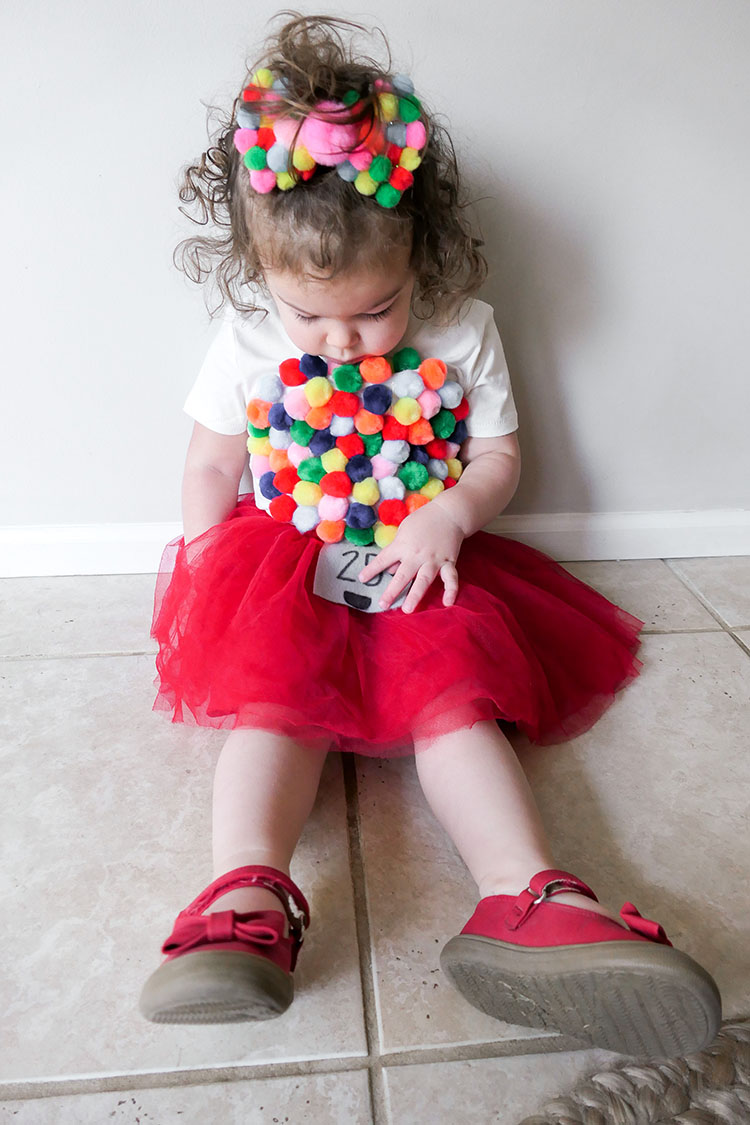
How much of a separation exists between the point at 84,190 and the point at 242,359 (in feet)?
0.81

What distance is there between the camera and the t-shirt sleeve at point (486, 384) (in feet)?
2.95

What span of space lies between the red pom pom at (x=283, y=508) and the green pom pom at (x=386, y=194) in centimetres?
30

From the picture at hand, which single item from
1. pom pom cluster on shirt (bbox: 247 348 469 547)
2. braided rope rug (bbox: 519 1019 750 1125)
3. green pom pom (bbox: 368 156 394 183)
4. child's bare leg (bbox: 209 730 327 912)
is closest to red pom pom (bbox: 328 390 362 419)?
A: pom pom cluster on shirt (bbox: 247 348 469 547)

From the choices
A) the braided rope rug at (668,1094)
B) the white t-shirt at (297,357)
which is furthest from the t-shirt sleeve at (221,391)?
the braided rope rug at (668,1094)

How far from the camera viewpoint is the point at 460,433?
91 centimetres

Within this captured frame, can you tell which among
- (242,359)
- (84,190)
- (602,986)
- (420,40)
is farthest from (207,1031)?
(420,40)

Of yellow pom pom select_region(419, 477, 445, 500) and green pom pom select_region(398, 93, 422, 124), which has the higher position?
green pom pom select_region(398, 93, 422, 124)

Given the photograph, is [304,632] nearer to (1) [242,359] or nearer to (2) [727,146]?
(1) [242,359]

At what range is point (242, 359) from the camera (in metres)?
0.87

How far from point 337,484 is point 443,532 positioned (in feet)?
0.37

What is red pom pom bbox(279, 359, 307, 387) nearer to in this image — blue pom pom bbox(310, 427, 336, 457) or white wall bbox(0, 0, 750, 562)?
blue pom pom bbox(310, 427, 336, 457)

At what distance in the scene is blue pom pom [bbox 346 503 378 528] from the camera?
840mm

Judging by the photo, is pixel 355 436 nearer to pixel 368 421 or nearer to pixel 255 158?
pixel 368 421

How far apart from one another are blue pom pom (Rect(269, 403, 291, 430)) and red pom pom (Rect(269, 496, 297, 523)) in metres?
0.07
